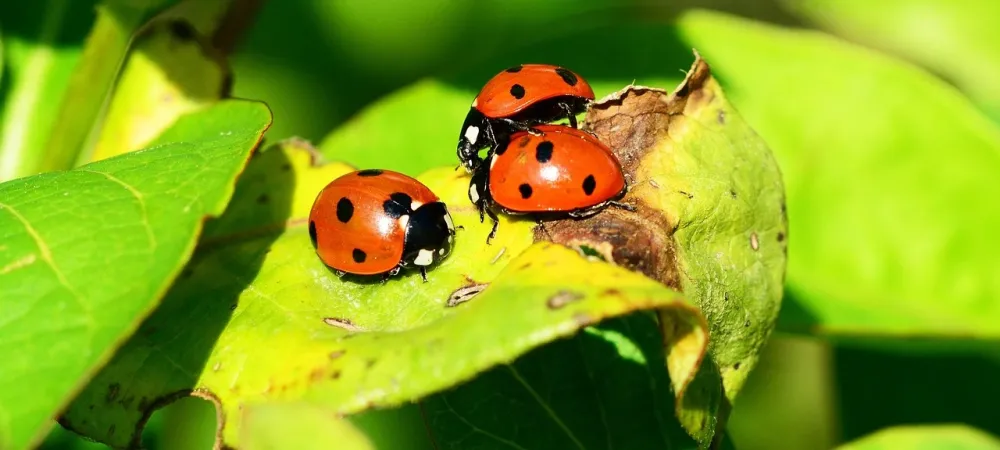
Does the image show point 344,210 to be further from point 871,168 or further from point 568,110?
point 871,168

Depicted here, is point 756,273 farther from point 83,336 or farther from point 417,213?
point 83,336

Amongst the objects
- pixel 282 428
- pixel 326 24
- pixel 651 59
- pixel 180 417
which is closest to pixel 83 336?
pixel 282 428

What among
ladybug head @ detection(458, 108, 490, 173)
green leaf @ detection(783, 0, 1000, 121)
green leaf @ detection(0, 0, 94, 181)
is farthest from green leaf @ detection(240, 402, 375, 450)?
green leaf @ detection(783, 0, 1000, 121)

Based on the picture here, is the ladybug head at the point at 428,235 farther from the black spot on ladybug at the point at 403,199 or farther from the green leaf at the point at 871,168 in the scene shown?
the green leaf at the point at 871,168

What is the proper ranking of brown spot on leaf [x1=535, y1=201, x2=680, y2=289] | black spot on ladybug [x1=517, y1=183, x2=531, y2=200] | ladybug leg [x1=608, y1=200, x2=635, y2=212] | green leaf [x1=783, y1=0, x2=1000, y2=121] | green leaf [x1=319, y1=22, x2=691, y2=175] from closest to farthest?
1. brown spot on leaf [x1=535, y1=201, x2=680, y2=289]
2. ladybug leg [x1=608, y1=200, x2=635, y2=212]
3. black spot on ladybug [x1=517, y1=183, x2=531, y2=200]
4. green leaf [x1=319, y1=22, x2=691, y2=175]
5. green leaf [x1=783, y1=0, x2=1000, y2=121]

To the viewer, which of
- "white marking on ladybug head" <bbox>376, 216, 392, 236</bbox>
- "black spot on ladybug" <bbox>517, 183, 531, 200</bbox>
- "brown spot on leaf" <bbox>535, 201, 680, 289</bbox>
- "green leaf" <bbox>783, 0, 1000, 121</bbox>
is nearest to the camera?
"brown spot on leaf" <bbox>535, 201, 680, 289</bbox>

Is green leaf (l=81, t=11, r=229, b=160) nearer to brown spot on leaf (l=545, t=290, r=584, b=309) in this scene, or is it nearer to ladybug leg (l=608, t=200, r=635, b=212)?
ladybug leg (l=608, t=200, r=635, b=212)

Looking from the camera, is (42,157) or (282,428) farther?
(42,157)
